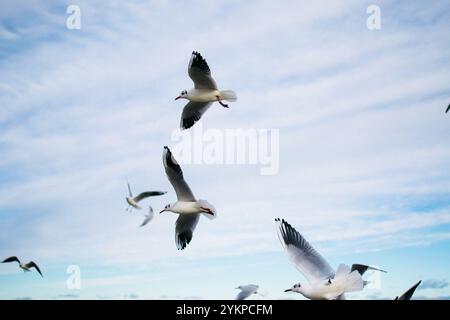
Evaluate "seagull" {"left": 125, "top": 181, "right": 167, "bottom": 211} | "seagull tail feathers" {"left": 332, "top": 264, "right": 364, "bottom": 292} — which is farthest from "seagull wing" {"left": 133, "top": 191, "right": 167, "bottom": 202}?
"seagull tail feathers" {"left": 332, "top": 264, "right": 364, "bottom": 292}

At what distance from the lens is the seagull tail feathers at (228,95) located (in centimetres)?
420

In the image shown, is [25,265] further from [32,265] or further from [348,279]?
[348,279]

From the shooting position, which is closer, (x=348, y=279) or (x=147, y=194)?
(x=348, y=279)

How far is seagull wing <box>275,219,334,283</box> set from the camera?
3305 millimetres

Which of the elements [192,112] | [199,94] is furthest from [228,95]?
[192,112]

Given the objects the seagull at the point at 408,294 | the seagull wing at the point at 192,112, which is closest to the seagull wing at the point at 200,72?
the seagull wing at the point at 192,112

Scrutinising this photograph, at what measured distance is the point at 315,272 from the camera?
3.32 metres

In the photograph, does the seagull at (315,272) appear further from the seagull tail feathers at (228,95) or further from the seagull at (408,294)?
the seagull tail feathers at (228,95)

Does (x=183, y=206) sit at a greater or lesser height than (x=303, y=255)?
greater

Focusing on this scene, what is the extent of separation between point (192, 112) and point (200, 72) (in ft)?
1.28

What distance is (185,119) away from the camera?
4.33 m

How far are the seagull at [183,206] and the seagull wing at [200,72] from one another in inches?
23.6
